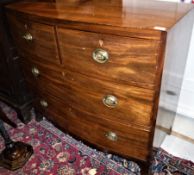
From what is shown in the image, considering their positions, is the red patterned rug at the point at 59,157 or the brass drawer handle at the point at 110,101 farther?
the red patterned rug at the point at 59,157

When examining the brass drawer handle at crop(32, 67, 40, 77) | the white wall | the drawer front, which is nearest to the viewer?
the drawer front

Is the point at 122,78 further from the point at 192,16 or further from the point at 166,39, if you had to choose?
the point at 192,16

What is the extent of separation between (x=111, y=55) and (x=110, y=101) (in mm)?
248

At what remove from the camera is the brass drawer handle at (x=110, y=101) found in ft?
3.41

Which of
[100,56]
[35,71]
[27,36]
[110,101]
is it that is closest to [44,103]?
[35,71]

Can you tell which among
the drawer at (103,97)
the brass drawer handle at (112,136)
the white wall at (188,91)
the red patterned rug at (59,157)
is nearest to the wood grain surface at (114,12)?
the drawer at (103,97)

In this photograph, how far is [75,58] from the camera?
3.40 ft

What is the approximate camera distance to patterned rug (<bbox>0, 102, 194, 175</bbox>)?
1350 millimetres

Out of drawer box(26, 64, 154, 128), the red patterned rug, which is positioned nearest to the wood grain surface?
drawer box(26, 64, 154, 128)

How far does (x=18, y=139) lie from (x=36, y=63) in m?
0.66

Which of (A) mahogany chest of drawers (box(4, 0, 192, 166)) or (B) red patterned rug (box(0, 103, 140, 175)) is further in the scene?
(B) red patterned rug (box(0, 103, 140, 175))

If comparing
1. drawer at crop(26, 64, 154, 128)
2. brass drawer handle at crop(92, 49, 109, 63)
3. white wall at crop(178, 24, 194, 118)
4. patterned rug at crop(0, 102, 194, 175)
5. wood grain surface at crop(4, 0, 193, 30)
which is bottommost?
patterned rug at crop(0, 102, 194, 175)

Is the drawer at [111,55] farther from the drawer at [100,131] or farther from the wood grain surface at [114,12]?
the drawer at [100,131]

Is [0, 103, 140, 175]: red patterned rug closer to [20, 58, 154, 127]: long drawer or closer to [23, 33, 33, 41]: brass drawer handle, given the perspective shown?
[20, 58, 154, 127]: long drawer
